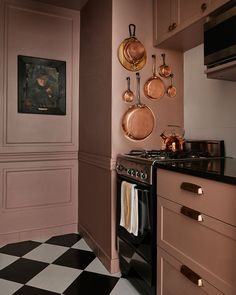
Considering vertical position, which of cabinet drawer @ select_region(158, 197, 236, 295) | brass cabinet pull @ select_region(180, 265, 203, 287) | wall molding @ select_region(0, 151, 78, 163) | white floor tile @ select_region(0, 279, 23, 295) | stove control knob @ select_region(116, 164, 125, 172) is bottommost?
white floor tile @ select_region(0, 279, 23, 295)

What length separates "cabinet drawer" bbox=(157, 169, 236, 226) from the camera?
1.03m

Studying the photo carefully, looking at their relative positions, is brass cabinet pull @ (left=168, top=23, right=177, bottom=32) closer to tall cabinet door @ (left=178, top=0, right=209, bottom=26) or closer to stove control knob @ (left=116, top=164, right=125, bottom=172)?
tall cabinet door @ (left=178, top=0, right=209, bottom=26)

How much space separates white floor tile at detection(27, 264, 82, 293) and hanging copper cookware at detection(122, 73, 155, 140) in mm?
1152

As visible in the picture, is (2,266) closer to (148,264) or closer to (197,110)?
(148,264)

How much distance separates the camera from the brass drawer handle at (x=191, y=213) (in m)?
1.17

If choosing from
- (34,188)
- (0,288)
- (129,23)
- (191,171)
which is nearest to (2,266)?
(0,288)

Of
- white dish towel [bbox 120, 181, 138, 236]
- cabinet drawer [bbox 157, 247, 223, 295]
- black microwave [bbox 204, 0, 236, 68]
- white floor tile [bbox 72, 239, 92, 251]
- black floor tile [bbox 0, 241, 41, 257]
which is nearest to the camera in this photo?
cabinet drawer [bbox 157, 247, 223, 295]

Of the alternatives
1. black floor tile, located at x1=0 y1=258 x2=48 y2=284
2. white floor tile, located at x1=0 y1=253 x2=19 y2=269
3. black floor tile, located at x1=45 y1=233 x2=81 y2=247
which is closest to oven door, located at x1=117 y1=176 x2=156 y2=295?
black floor tile, located at x1=0 y1=258 x2=48 y2=284

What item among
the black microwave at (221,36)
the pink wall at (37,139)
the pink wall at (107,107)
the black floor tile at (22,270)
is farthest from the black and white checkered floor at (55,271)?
the black microwave at (221,36)

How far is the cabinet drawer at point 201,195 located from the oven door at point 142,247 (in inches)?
5.3

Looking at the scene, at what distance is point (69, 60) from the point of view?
2783 mm

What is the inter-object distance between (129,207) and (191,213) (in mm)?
575

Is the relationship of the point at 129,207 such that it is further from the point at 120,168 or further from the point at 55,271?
the point at 55,271

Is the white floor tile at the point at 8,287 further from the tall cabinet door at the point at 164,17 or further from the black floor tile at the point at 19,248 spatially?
the tall cabinet door at the point at 164,17
